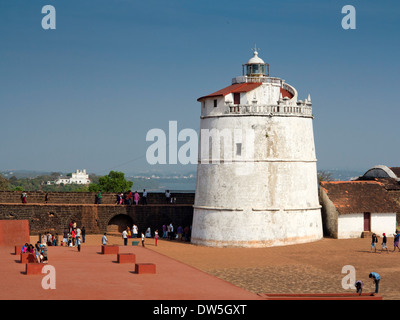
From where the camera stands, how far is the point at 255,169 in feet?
121

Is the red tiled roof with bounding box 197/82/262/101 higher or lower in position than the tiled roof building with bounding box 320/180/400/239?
higher

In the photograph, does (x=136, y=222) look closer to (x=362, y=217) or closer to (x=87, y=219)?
(x=87, y=219)

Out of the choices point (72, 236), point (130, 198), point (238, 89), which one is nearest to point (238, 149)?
point (238, 89)

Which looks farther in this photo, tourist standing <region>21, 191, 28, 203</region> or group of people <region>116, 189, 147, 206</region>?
group of people <region>116, 189, 147, 206</region>

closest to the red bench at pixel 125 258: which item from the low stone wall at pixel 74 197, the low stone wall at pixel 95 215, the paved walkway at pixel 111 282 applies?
the paved walkway at pixel 111 282

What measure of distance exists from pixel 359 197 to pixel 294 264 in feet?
33.3

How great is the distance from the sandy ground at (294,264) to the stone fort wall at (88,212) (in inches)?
121

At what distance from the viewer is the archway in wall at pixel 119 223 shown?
146 ft

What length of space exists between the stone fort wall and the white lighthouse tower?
613 centimetres

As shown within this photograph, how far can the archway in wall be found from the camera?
4438 centimetres

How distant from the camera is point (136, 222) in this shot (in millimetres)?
44000

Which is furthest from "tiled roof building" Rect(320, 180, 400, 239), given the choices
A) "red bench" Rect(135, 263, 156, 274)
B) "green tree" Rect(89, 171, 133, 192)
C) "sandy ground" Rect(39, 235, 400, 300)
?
"green tree" Rect(89, 171, 133, 192)

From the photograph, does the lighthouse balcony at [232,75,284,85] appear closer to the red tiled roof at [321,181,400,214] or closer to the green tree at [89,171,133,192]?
the red tiled roof at [321,181,400,214]

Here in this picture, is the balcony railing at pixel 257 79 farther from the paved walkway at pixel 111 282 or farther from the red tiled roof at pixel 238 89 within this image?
the paved walkway at pixel 111 282
